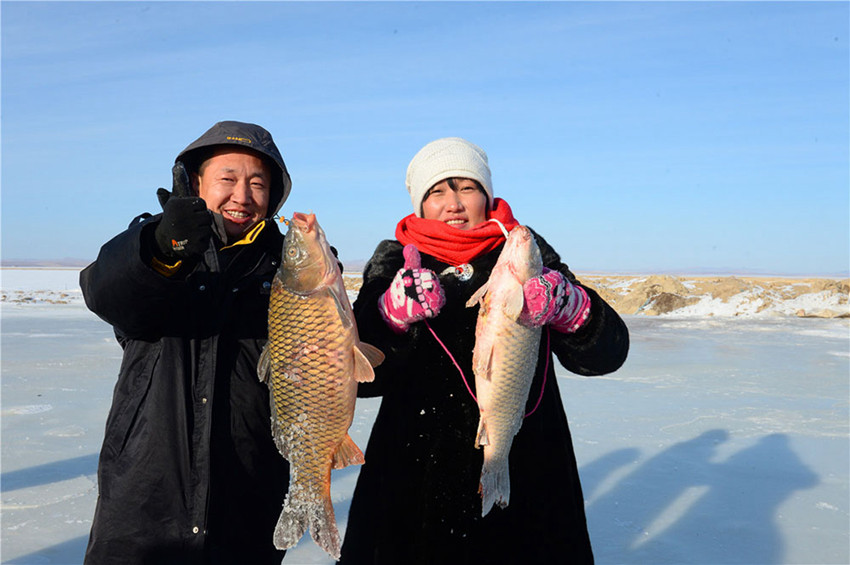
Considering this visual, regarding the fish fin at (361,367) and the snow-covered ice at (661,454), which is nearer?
the fish fin at (361,367)

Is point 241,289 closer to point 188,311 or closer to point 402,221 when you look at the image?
point 188,311

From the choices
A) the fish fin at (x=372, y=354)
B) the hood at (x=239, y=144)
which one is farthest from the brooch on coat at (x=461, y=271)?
the hood at (x=239, y=144)

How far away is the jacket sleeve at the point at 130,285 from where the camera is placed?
7.12ft

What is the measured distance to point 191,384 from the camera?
239 centimetres

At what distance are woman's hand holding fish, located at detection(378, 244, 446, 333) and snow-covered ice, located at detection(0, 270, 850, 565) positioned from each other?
2.47 m

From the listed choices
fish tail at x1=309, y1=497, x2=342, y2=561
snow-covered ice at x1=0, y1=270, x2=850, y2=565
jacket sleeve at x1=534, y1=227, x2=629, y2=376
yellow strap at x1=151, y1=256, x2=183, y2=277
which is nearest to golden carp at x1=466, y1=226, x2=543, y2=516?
jacket sleeve at x1=534, y1=227, x2=629, y2=376

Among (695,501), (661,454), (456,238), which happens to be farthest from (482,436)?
(661,454)

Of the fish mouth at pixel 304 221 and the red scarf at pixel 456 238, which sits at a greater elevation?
the fish mouth at pixel 304 221

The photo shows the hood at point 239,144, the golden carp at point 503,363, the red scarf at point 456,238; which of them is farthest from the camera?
the hood at point 239,144

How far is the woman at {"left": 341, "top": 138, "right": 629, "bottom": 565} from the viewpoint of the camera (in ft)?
7.46

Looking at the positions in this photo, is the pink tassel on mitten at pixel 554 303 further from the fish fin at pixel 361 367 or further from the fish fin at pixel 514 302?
the fish fin at pixel 361 367

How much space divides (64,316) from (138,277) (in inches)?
659

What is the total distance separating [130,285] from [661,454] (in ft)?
16.9

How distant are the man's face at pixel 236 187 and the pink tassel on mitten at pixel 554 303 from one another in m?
1.19
